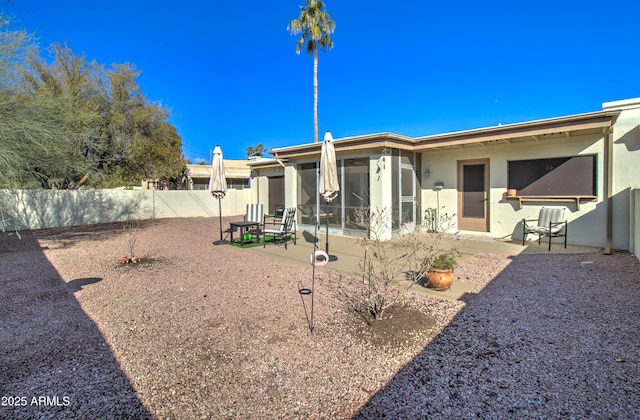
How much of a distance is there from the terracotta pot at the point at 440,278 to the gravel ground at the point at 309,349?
0.31 metres

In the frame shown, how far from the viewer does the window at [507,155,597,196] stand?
7539mm

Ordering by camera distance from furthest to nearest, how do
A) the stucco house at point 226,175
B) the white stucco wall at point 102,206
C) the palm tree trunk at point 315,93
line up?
1. the stucco house at point 226,175
2. the palm tree trunk at point 315,93
3. the white stucco wall at point 102,206

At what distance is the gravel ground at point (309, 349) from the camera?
7.41 feet

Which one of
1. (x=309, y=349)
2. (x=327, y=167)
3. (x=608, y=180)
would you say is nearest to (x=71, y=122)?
Answer: (x=327, y=167)

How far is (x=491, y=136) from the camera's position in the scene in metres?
7.98

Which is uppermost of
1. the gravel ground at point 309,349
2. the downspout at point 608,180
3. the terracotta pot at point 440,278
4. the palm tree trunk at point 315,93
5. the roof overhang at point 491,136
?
the palm tree trunk at point 315,93

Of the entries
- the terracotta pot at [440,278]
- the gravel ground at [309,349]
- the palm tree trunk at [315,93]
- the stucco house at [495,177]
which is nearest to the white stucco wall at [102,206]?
the palm tree trunk at [315,93]

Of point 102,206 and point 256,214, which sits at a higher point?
point 102,206

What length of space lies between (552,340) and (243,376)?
283cm

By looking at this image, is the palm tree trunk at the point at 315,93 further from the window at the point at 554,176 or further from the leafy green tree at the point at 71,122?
the window at the point at 554,176

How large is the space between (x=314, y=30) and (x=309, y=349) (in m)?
17.7

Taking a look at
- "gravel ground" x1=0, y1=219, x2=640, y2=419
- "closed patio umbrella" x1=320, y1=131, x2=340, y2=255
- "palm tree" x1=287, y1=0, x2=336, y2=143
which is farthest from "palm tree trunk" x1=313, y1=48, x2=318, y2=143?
"gravel ground" x1=0, y1=219, x2=640, y2=419

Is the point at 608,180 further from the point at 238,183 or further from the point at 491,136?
the point at 238,183

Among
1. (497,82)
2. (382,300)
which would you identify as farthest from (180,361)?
(497,82)
